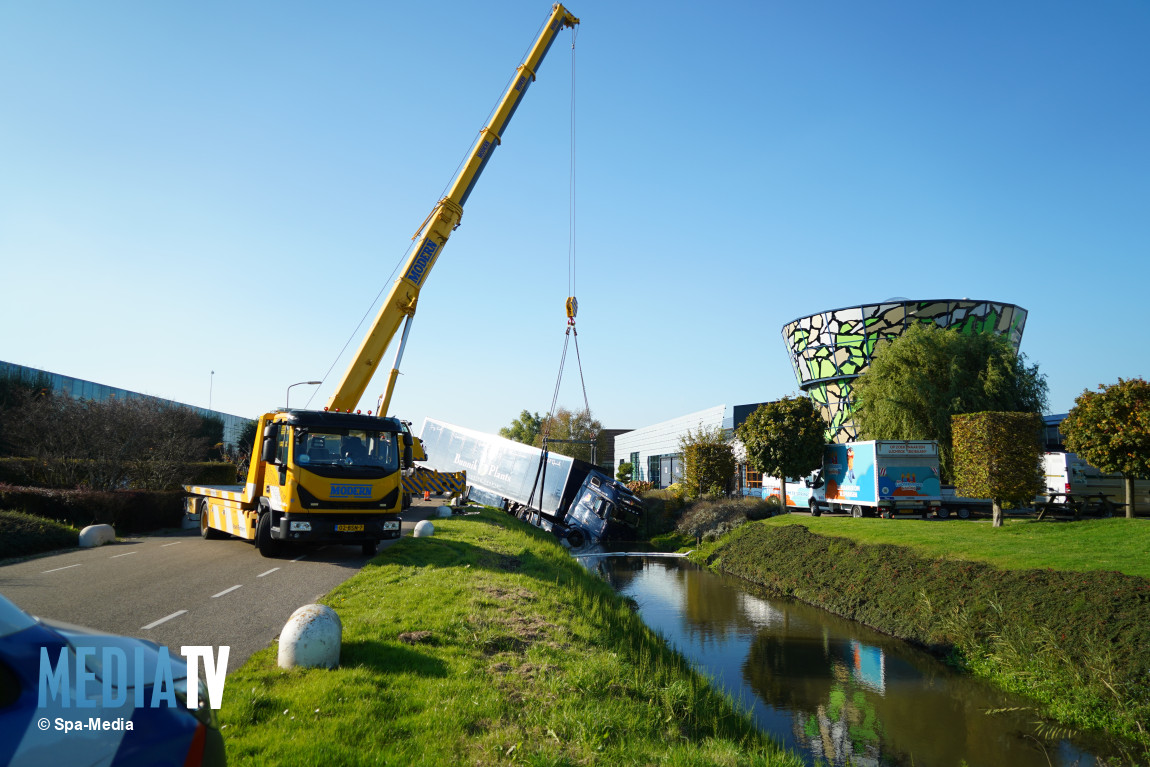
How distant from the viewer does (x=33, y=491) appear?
16484mm

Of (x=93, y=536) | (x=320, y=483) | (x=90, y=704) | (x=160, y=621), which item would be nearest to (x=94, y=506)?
(x=93, y=536)

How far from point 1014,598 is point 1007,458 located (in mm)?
8418

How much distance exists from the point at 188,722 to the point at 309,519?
35.9ft

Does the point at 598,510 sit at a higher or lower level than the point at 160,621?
A: lower

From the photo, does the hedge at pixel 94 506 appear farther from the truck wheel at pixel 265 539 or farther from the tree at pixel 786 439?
the tree at pixel 786 439

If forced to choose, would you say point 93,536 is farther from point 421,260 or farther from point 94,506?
point 421,260

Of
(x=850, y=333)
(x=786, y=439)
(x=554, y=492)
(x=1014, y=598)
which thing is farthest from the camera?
(x=850, y=333)

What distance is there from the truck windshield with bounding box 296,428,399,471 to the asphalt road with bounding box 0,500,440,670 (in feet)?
6.21

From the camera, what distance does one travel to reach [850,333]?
4634 centimetres

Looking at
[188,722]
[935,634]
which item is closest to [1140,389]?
[935,634]

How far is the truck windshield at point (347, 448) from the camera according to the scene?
12.9 meters

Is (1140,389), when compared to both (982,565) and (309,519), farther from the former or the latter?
(309,519)

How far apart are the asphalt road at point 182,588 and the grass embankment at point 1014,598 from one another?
10074 millimetres

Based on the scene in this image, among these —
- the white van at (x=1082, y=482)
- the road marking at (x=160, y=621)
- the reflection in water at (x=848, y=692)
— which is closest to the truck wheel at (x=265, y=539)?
the road marking at (x=160, y=621)
